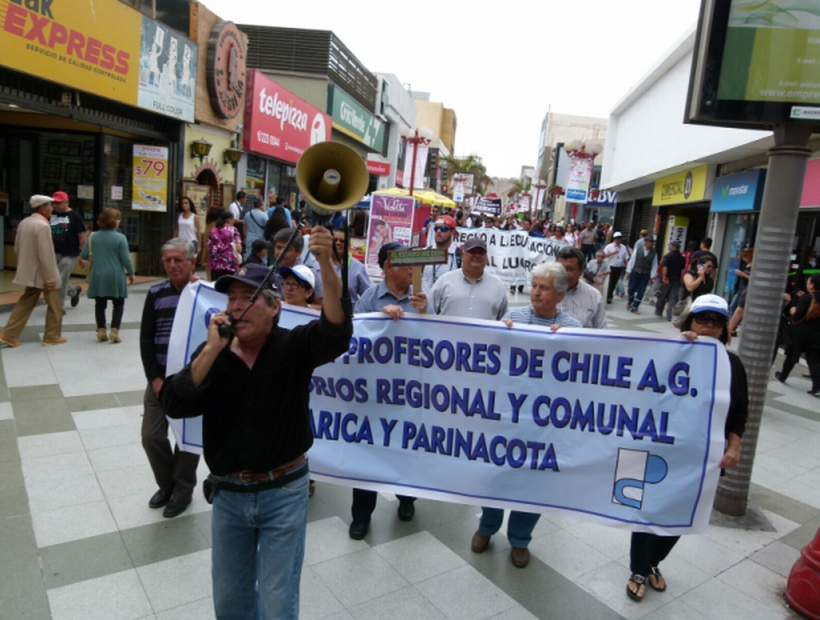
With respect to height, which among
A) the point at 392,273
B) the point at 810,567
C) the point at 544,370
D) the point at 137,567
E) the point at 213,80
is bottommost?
the point at 137,567

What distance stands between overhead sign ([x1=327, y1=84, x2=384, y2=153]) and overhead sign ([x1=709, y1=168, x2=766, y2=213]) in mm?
16053

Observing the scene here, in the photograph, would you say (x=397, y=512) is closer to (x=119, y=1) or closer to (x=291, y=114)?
(x=119, y=1)

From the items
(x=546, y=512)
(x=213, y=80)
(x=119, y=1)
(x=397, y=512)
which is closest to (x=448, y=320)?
(x=546, y=512)

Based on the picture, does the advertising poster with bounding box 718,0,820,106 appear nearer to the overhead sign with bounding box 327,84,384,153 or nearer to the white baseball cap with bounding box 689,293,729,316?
the white baseball cap with bounding box 689,293,729,316

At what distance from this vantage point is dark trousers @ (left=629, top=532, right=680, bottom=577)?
134 inches

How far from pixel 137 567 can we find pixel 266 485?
1.57 metres

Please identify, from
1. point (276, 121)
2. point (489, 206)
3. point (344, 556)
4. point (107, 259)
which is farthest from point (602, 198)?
point (344, 556)

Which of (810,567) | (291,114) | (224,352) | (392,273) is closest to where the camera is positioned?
(224,352)

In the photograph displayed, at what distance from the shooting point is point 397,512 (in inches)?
167

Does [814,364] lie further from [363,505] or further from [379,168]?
[379,168]

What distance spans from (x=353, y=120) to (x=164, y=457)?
27.5 metres

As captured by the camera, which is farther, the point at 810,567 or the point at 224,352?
the point at 810,567

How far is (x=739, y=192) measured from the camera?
13.5m

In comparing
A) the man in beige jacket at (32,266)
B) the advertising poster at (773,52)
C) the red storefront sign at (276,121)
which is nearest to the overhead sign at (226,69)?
the red storefront sign at (276,121)
